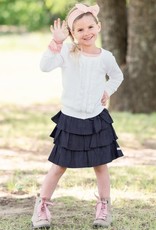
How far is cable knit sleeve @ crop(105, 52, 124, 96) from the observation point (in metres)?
4.38

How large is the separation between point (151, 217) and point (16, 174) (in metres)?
1.87

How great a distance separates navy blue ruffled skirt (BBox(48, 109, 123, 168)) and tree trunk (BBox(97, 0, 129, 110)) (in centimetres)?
618

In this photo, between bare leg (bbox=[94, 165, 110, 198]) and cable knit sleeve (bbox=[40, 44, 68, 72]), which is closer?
cable knit sleeve (bbox=[40, 44, 68, 72])

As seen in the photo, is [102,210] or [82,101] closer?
[82,101]

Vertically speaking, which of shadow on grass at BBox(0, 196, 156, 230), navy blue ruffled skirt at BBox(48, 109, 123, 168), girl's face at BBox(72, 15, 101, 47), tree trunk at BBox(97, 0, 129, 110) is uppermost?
tree trunk at BBox(97, 0, 129, 110)

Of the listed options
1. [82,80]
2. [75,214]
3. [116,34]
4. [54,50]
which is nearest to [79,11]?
[54,50]

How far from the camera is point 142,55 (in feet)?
34.0

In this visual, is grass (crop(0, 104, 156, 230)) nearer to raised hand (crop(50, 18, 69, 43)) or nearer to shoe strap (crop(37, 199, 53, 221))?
shoe strap (crop(37, 199, 53, 221))

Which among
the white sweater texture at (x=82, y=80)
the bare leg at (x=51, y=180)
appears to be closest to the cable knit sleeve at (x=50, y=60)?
the white sweater texture at (x=82, y=80)

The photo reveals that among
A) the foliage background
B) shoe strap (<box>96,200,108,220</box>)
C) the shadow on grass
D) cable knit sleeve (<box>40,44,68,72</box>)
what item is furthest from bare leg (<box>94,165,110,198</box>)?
the foliage background

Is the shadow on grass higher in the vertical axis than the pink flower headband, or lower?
lower

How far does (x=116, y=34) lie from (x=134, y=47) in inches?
16.6

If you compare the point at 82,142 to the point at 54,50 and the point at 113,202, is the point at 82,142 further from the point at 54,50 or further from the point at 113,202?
the point at 113,202

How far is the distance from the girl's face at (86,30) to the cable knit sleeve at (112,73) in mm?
174
